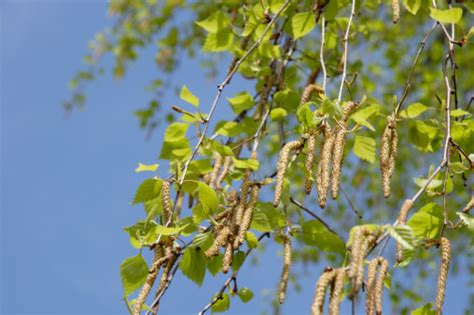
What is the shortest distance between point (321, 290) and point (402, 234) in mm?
177

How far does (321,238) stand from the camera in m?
1.67

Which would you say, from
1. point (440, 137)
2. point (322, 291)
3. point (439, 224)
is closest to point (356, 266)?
point (322, 291)

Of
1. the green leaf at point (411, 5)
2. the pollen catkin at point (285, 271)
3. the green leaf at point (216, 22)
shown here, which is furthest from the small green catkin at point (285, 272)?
the green leaf at point (216, 22)

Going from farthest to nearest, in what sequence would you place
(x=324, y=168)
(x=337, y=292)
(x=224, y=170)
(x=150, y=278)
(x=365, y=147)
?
(x=224, y=170) < (x=365, y=147) < (x=150, y=278) < (x=324, y=168) < (x=337, y=292)

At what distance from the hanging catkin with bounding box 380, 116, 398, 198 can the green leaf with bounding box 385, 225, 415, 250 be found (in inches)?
9.9

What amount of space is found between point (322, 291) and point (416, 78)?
13.6ft

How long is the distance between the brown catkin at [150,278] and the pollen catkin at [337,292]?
0.46m

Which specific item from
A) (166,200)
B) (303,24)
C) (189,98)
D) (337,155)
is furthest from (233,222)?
(303,24)

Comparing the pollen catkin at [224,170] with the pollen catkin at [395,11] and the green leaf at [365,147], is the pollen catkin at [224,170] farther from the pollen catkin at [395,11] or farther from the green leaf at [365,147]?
the pollen catkin at [395,11]

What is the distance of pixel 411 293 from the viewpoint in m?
4.56

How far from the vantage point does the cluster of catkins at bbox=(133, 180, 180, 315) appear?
1459 mm

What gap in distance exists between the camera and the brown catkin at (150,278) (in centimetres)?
141

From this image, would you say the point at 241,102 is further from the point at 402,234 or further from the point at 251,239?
the point at 402,234

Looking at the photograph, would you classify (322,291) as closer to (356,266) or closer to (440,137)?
(356,266)
